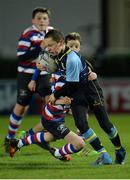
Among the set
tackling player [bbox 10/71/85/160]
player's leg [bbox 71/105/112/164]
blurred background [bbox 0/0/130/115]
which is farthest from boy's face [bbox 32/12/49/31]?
blurred background [bbox 0/0/130/115]

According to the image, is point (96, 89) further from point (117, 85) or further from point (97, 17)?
point (97, 17)

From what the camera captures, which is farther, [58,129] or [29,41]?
[29,41]

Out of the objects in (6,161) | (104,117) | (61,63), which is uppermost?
(61,63)

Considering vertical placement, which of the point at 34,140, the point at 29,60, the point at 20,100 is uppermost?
the point at 29,60

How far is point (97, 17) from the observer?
90.0 ft

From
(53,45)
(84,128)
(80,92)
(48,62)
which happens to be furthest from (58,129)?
(53,45)

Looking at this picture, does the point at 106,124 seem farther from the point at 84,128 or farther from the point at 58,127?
the point at 58,127

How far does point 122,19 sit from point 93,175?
17950 mm

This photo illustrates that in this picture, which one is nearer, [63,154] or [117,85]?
[63,154]

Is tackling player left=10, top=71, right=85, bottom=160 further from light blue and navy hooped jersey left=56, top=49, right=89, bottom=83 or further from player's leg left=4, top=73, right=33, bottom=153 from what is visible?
player's leg left=4, top=73, right=33, bottom=153

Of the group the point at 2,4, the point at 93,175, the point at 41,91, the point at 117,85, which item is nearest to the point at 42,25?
the point at 41,91

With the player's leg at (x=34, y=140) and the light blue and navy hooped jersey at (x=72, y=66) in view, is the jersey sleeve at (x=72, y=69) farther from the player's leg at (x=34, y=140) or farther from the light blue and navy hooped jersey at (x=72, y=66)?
the player's leg at (x=34, y=140)

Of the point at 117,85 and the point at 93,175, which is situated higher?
the point at 93,175

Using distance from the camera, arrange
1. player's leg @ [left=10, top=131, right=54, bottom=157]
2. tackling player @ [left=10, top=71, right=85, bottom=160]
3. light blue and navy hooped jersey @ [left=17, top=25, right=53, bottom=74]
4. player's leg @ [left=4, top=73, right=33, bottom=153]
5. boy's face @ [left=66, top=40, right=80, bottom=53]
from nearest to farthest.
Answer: tackling player @ [left=10, top=71, right=85, bottom=160]
player's leg @ [left=10, top=131, right=54, bottom=157]
boy's face @ [left=66, top=40, right=80, bottom=53]
light blue and navy hooped jersey @ [left=17, top=25, right=53, bottom=74]
player's leg @ [left=4, top=73, right=33, bottom=153]
